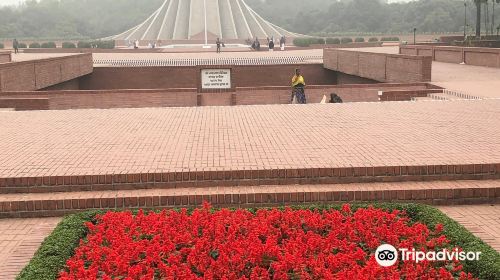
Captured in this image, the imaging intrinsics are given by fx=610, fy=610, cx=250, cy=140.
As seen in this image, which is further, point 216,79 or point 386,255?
point 216,79

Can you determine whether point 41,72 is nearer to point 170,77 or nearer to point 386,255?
point 170,77

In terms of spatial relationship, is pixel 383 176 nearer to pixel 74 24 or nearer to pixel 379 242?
pixel 379 242

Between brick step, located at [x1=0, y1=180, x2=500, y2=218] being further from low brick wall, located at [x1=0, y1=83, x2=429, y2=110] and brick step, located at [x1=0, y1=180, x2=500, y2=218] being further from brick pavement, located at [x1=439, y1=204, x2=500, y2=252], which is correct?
low brick wall, located at [x1=0, y1=83, x2=429, y2=110]

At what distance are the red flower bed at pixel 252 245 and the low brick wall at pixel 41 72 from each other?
10.1 meters

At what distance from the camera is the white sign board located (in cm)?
1700

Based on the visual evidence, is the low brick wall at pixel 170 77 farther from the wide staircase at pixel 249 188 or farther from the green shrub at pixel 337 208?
the green shrub at pixel 337 208

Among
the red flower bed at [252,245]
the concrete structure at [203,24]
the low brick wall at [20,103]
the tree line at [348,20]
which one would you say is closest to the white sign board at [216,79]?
the low brick wall at [20,103]

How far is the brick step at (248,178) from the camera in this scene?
6137 millimetres

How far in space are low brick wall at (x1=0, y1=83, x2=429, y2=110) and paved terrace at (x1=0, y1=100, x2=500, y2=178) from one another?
370cm

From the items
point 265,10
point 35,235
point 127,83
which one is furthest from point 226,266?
point 265,10

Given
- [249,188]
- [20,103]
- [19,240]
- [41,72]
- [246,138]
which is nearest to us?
[19,240]

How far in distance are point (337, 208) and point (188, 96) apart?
32.5 feet

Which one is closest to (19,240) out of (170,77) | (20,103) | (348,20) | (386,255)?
(386,255)

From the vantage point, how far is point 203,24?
61125 mm
